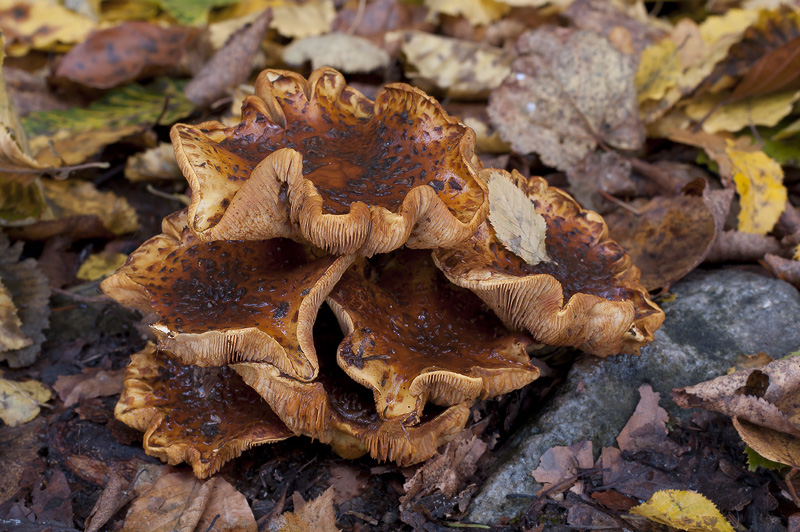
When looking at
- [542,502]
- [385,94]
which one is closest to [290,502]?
[542,502]

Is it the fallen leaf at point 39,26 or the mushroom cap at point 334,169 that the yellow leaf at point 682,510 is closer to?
the mushroom cap at point 334,169

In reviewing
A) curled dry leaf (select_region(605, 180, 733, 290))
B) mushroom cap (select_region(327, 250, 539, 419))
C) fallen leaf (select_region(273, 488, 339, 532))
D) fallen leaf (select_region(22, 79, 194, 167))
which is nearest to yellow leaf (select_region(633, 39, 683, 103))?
curled dry leaf (select_region(605, 180, 733, 290))

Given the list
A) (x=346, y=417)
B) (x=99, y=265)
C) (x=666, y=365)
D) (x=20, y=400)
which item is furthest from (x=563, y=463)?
(x=99, y=265)

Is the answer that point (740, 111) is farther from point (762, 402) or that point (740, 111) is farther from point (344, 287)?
point (344, 287)

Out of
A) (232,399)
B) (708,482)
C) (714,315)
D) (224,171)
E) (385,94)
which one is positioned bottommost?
(232,399)

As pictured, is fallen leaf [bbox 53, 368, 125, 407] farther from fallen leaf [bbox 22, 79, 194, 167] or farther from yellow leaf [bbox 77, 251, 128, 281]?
fallen leaf [bbox 22, 79, 194, 167]

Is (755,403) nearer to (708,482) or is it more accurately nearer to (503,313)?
(708,482)
